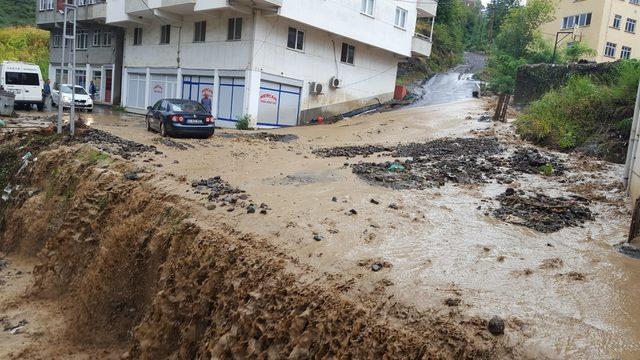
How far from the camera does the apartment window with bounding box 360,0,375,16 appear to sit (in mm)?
27266

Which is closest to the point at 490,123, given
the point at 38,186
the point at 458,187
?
the point at 458,187

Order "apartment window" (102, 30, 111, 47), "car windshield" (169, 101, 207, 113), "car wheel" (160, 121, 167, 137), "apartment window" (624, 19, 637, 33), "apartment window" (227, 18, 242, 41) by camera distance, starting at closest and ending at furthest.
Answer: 1. "car wheel" (160, 121, 167, 137)
2. "car windshield" (169, 101, 207, 113)
3. "apartment window" (227, 18, 242, 41)
4. "apartment window" (102, 30, 111, 47)
5. "apartment window" (624, 19, 637, 33)

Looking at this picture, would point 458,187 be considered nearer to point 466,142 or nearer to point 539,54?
point 466,142

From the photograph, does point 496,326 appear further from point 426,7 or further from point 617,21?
point 617,21

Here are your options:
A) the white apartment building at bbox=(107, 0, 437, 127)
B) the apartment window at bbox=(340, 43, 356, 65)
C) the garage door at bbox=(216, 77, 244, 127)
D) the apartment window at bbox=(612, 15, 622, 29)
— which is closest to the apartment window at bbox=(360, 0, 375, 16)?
the white apartment building at bbox=(107, 0, 437, 127)

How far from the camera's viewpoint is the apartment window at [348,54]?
2809 cm

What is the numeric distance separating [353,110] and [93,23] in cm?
1931

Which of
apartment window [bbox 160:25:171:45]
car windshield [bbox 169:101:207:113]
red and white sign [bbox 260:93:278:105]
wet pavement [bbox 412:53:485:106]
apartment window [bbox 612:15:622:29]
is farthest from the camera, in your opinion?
apartment window [bbox 612:15:622:29]

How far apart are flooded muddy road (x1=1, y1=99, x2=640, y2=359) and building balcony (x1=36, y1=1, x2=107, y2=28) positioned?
22008mm

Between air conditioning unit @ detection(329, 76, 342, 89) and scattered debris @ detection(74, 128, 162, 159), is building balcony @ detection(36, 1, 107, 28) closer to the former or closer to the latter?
air conditioning unit @ detection(329, 76, 342, 89)

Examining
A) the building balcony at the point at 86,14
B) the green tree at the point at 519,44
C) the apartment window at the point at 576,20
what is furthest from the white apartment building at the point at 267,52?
the apartment window at the point at 576,20

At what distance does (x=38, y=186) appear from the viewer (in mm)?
12047

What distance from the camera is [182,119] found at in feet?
53.3

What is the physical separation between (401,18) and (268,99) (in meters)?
11.5
